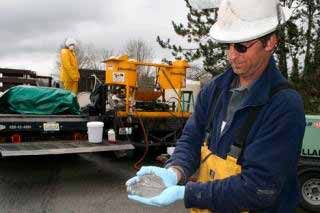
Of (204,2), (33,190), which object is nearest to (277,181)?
(204,2)

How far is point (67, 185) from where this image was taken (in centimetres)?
827

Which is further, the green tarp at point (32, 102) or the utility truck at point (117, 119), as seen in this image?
the green tarp at point (32, 102)

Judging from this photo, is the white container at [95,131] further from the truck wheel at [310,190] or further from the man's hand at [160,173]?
the man's hand at [160,173]

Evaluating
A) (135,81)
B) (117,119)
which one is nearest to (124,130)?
(117,119)

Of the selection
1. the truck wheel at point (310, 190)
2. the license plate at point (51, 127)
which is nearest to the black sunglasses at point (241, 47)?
the truck wheel at point (310, 190)

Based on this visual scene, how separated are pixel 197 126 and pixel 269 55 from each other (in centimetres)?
48

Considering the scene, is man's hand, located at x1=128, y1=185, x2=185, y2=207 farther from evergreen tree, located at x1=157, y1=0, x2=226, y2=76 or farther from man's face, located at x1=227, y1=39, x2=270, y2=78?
evergreen tree, located at x1=157, y1=0, x2=226, y2=76

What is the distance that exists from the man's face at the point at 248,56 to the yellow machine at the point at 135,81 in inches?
295

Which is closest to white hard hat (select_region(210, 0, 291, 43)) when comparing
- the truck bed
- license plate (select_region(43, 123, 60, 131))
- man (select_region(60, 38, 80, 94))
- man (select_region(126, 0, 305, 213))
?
man (select_region(126, 0, 305, 213))

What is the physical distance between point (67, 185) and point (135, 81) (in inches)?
97.5

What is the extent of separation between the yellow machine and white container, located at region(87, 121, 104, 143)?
715mm

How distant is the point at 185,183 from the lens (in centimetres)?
227

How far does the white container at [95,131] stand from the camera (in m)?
8.91

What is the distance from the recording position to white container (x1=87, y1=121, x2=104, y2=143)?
29.2 feet
